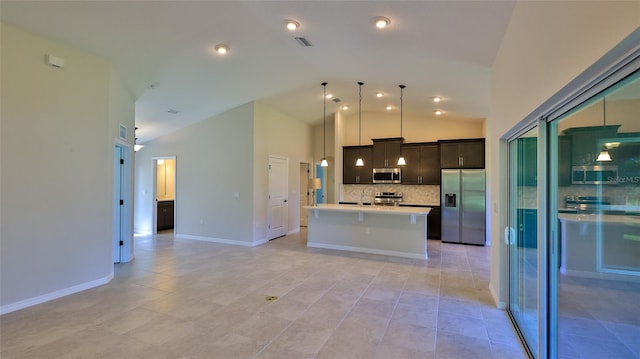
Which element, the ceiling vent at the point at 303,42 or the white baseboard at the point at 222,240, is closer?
the ceiling vent at the point at 303,42

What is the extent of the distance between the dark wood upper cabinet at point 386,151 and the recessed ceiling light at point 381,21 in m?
4.83

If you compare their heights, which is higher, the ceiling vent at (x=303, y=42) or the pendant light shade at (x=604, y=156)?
the ceiling vent at (x=303, y=42)

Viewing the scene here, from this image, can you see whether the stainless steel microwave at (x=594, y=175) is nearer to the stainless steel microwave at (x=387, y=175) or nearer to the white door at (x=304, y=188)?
the stainless steel microwave at (x=387, y=175)

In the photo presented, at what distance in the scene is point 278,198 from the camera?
759cm

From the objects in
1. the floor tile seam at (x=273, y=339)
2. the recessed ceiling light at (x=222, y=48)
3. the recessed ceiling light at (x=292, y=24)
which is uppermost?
the recessed ceiling light at (x=292, y=24)

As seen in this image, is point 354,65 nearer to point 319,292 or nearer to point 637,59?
point 319,292

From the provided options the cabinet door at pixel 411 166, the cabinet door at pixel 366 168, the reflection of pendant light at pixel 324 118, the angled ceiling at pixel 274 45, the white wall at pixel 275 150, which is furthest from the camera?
the cabinet door at pixel 366 168

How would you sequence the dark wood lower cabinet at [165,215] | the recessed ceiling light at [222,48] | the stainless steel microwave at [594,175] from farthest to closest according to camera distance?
the dark wood lower cabinet at [165,215], the recessed ceiling light at [222,48], the stainless steel microwave at [594,175]

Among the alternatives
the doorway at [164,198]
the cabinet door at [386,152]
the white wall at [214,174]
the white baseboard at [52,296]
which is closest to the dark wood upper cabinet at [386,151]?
the cabinet door at [386,152]

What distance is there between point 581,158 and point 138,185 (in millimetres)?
9192

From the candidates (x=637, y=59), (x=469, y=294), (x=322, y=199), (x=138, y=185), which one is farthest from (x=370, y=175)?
(x=637, y=59)

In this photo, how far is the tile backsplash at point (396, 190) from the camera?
790cm

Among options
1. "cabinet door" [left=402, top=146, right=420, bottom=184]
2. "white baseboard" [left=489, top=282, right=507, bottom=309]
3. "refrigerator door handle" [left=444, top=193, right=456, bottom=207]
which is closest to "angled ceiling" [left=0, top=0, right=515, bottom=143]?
"cabinet door" [left=402, top=146, right=420, bottom=184]

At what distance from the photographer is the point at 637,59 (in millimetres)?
1131
